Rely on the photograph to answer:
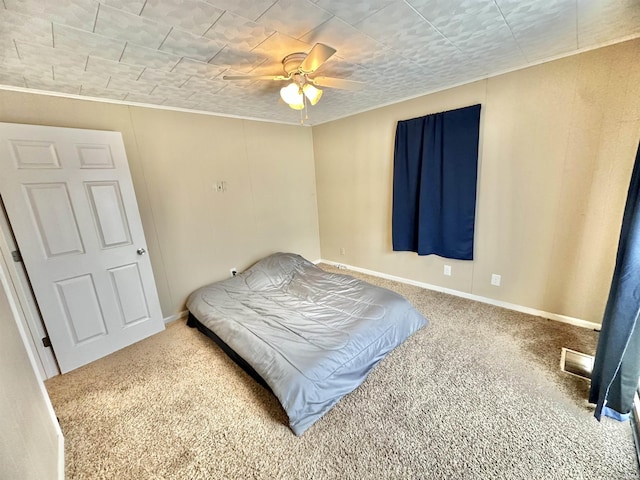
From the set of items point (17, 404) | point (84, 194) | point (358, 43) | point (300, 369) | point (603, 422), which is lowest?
point (603, 422)

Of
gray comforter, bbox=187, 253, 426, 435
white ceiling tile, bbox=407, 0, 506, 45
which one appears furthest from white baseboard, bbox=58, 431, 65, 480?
white ceiling tile, bbox=407, 0, 506, 45

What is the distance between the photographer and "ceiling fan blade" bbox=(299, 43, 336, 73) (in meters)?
1.46

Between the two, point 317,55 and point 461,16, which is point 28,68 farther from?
point 461,16

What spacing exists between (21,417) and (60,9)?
1891 millimetres

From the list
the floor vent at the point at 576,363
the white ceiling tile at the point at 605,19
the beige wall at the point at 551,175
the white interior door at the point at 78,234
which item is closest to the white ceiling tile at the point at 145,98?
the white interior door at the point at 78,234

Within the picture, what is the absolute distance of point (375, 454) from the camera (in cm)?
138

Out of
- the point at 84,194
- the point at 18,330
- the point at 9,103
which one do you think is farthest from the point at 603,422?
the point at 9,103

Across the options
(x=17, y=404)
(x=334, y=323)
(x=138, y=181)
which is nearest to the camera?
(x=17, y=404)

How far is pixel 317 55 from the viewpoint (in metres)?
1.53

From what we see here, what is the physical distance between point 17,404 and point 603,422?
297 centimetres

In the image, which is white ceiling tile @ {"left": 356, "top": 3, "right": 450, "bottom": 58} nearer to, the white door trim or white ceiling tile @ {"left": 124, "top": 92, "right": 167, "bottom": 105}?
white ceiling tile @ {"left": 124, "top": 92, "right": 167, "bottom": 105}

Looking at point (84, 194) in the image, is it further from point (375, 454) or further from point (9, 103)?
point (375, 454)

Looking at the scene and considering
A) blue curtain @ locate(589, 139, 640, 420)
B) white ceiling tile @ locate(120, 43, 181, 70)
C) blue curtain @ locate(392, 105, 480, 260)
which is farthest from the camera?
blue curtain @ locate(392, 105, 480, 260)

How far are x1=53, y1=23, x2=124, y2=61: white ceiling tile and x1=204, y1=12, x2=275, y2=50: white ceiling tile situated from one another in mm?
589
